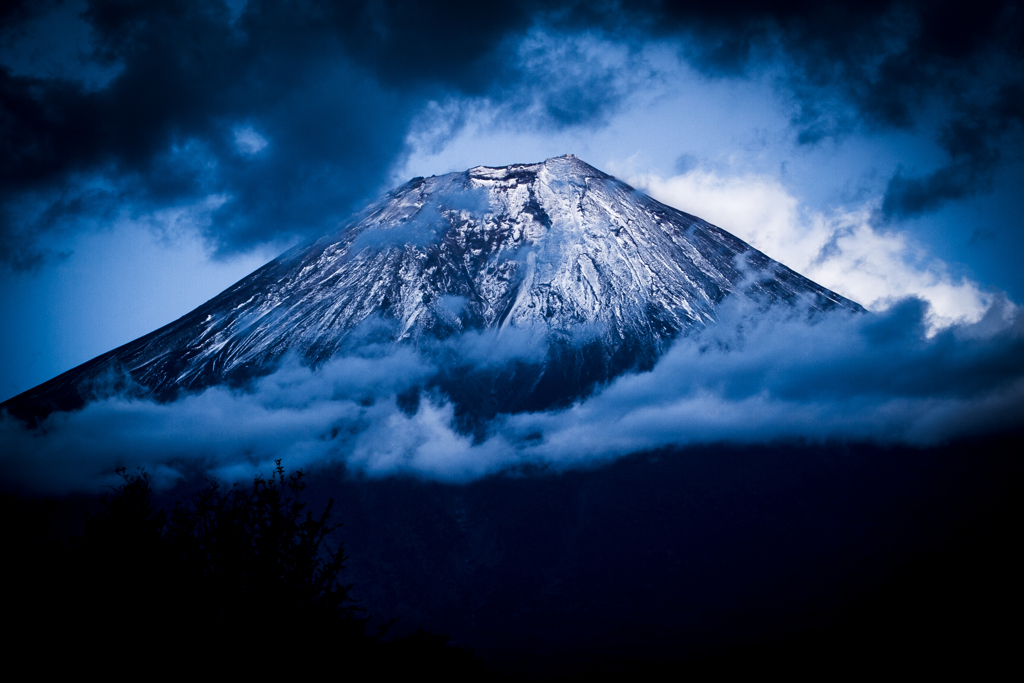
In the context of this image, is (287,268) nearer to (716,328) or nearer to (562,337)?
(562,337)

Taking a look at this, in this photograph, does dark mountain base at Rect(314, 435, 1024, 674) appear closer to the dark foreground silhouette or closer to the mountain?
the mountain

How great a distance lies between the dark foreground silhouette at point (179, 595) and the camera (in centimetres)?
1076

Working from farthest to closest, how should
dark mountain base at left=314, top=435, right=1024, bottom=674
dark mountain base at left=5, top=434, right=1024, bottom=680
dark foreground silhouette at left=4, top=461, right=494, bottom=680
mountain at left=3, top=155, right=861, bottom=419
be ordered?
mountain at left=3, top=155, right=861, bottom=419 < dark mountain base at left=314, top=435, right=1024, bottom=674 < dark mountain base at left=5, top=434, right=1024, bottom=680 < dark foreground silhouette at left=4, top=461, right=494, bottom=680

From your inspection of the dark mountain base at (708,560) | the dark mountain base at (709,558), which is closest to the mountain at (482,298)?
the dark mountain base at (708,560)

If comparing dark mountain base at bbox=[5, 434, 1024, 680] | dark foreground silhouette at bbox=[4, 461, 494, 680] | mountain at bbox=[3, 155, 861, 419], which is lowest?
dark mountain base at bbox=[5, 434, 1024, 680]

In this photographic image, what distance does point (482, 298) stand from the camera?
148m

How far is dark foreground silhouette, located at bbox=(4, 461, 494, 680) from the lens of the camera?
35.3 ft

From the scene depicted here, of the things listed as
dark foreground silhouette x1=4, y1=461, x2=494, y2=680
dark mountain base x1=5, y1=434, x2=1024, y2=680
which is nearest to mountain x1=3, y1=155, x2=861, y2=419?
dark mountain base x1=5, y1=434, x2=1024, y2=680

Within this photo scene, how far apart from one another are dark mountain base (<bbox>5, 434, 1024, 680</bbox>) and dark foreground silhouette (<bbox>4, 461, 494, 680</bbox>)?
7817 centimetres

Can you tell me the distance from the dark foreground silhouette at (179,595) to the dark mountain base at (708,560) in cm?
7817

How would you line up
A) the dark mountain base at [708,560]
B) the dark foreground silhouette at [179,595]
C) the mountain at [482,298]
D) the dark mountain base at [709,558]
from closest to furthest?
1. the dark foreground silhouette at [179,595]
2. the dark mountain base at [708,560]
3. the dark mountain base at [709,558]
4. the mountain at [482,298]

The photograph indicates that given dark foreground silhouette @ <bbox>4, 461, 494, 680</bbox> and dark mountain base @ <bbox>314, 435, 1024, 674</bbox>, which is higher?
dark foreground silhouette @ <bbox>4, 461, 494, 680</bbox>

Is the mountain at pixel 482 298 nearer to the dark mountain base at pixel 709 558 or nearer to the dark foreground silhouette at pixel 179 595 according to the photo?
→ the dark mountain base at pixel 709 558

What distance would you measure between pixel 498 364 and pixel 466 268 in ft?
87.2
